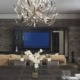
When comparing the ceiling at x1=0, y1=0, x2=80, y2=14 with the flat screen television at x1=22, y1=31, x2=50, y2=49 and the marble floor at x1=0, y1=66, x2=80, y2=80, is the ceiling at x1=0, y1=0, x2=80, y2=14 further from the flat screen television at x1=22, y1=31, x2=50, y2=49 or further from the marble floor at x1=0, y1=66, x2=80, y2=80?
the marble floor at x1=0, y1=66, x2=80, y2=80

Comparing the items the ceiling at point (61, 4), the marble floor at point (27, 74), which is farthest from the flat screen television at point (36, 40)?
the marble floor at point (27, 74)

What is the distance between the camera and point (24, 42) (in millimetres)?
12203

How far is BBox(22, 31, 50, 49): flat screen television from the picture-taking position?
40.0 feet

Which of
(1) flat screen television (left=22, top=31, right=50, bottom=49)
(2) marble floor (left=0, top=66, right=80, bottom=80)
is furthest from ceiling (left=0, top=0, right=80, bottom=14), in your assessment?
(2) marble floor (left=0, top=66, right=80, bottom=80)

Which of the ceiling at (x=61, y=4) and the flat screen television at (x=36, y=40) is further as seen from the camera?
the flat screen television at (x=36, y=40)

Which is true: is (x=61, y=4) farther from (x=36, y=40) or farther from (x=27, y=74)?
(x=27, y=74)

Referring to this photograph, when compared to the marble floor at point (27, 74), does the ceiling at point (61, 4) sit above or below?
above

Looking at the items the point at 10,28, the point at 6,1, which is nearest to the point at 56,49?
the point at 10,28

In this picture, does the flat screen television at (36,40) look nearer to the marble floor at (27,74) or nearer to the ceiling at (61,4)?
the ceiling at (61,4)

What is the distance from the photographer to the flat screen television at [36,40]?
12203 mm

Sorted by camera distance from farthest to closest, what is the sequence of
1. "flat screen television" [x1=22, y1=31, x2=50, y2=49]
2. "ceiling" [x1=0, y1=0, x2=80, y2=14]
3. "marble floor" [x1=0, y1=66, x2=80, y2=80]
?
"flat screen television" [x1=22, y1=31, x2=50, y2=49]
"ceiling" [x1=0, y1=0, x2=80, y2=14]
"marble floor" [x1=0, y1=66, x2=80, y2=80]

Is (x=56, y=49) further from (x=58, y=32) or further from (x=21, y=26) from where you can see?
(x=21, y=26)

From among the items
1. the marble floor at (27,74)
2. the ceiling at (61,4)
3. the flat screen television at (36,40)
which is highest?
the ceiling at (61,4)

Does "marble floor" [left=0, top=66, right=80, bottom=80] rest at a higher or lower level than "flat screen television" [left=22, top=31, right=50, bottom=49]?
lower
